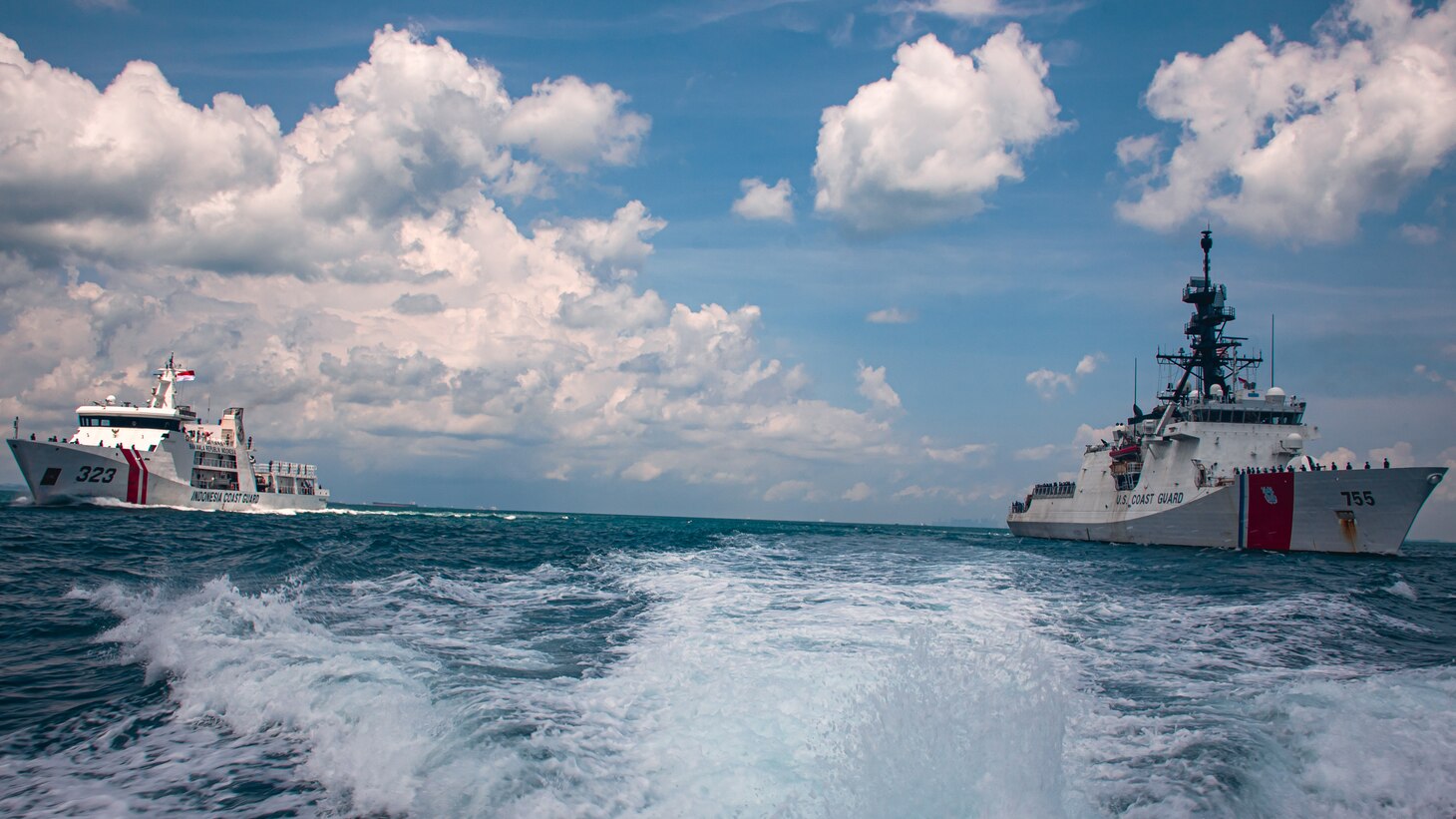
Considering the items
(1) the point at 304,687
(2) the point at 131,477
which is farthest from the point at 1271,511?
(2) the point at 131,477

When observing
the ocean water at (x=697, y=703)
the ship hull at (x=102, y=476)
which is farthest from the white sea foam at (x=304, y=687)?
the ship hull at (x=102, y=476)

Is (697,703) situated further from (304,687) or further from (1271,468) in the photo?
(1271,468)

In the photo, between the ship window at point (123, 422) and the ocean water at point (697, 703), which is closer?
the ocean water at point (697, 703)

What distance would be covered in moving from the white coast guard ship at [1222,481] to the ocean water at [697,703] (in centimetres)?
2059

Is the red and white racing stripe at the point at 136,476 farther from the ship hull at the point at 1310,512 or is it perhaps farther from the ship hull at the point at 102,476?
the ship hull at the point at 1310,512

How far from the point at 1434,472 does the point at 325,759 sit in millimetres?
40129

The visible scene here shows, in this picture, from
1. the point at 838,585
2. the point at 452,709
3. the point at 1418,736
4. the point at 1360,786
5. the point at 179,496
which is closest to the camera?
the point at 1360,786

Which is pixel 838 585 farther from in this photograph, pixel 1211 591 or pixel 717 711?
pixel 717 711

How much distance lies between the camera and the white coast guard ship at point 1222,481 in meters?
33.6

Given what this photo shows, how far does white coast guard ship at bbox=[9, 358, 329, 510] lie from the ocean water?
37.4 metres

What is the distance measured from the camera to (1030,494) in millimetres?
67688

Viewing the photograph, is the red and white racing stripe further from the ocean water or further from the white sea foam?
the white sea foam

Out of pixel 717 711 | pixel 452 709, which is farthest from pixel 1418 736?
pixel 452 709

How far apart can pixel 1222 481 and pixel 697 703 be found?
1529 inches
